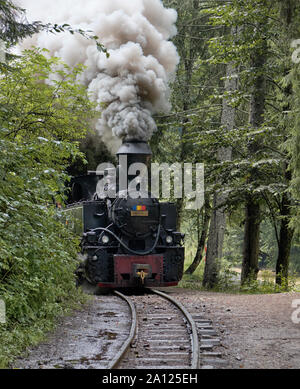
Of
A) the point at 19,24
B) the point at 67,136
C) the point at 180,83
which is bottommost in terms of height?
the point at 67,136

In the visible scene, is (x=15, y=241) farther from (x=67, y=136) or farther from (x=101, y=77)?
(x=101, y=77)

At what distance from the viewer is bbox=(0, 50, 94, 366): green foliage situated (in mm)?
6371

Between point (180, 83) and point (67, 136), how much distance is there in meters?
9.92

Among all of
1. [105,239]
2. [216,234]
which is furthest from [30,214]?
[216,234]

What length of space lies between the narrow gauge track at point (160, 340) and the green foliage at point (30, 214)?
1.19m

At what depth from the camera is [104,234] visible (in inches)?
480

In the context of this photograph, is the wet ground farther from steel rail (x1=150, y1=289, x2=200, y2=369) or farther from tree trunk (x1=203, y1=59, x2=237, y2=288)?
tree trunk (x1=203, y1=59, x2=237, y2=288)

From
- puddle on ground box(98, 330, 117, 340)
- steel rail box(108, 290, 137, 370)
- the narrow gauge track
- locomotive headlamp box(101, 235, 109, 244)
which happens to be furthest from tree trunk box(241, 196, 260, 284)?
puddle on ground box(98, 330, 117, 340)

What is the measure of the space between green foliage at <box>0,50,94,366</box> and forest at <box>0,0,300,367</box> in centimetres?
2

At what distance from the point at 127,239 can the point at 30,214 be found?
560 cm

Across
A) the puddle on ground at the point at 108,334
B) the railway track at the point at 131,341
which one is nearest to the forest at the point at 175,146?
the railway track at the point at 131,341

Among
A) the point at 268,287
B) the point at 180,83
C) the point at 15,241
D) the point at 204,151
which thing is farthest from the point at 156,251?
the point at 180,83

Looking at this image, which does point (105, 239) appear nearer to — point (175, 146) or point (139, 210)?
point (139, 210)

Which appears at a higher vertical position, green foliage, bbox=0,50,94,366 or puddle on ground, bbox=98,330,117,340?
green foliage, bbox=0,50,94,366
